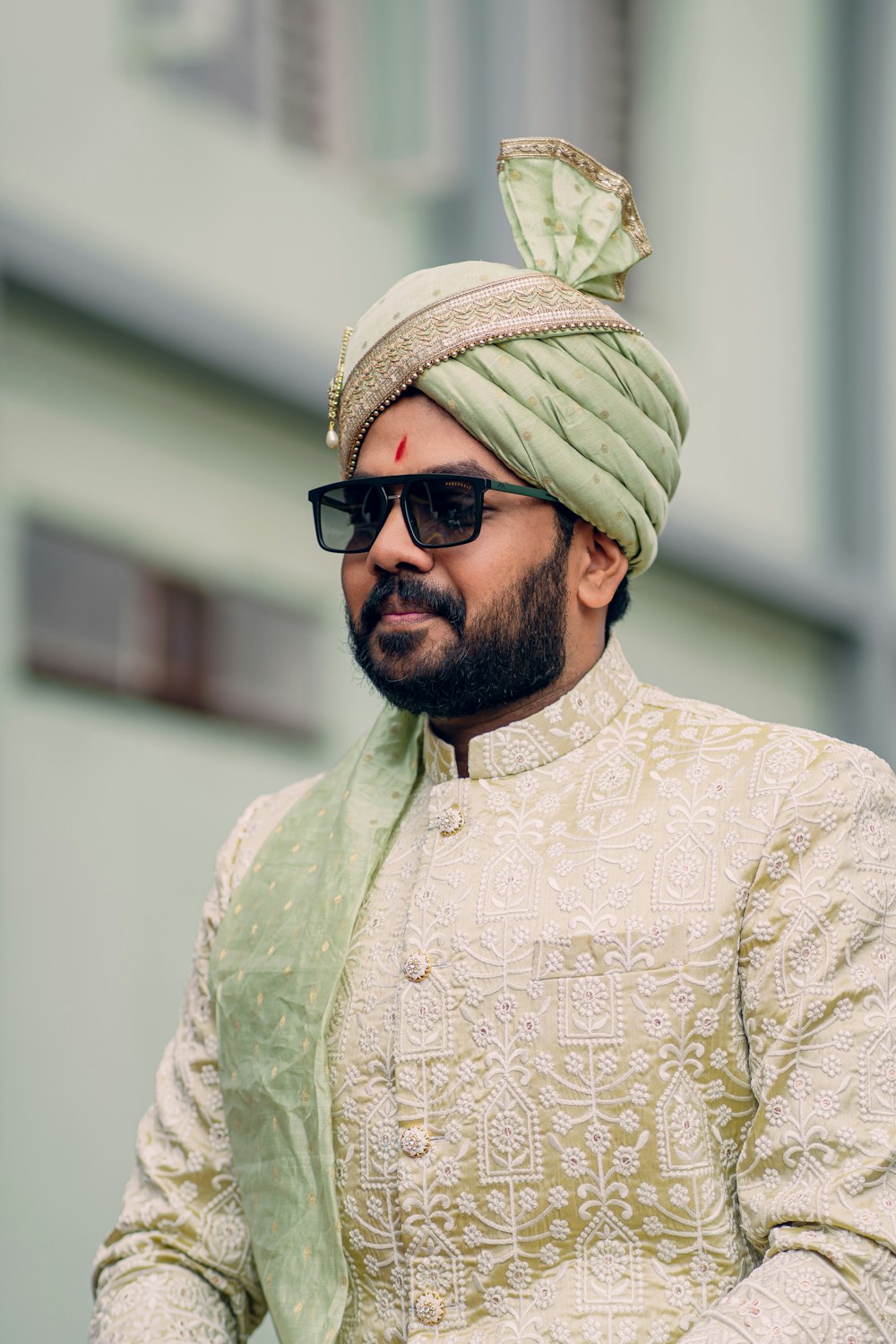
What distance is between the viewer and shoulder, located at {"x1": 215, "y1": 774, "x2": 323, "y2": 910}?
3.01m

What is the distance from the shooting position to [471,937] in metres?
2.58

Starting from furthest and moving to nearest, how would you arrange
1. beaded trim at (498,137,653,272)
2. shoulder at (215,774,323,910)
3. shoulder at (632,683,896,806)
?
1. shoulder at (215,774,323,910)
2. beaded trim at (498,137,653,272)
3. shoulder at (632,683,896,806)

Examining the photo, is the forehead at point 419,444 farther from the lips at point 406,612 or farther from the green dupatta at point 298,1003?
the green dupatta at point 298,1003

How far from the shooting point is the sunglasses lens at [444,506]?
8.86 ft

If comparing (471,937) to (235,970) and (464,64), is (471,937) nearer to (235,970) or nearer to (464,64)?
(235,970)

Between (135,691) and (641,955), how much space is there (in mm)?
2860

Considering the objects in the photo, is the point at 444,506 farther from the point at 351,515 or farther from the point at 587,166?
the point at 587,166

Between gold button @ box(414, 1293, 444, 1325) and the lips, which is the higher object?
the lips

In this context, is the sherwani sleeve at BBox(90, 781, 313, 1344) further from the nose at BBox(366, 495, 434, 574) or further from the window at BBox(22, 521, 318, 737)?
the window at BBox(22, 521, 318, 737)

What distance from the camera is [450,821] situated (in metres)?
2.75

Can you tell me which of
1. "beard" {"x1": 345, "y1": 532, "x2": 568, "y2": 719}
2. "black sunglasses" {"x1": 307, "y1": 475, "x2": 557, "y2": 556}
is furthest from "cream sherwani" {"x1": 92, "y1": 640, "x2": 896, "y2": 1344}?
"black sunglasses" {"x1": 307, "y1": 475, "x2": 557, "y2": 556}

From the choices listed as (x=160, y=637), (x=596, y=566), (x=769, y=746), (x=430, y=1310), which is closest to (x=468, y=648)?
(x=596, y=566)

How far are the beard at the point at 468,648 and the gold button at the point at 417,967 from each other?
0.34 m

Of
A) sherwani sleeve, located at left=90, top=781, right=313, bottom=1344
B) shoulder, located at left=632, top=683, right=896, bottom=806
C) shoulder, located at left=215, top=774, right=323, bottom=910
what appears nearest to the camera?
shoulder, located at left=632, top=683, right=896, bottom=806
